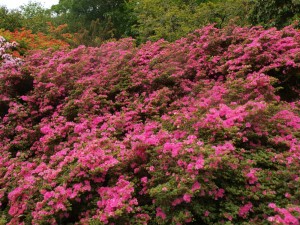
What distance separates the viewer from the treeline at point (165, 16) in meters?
8.45

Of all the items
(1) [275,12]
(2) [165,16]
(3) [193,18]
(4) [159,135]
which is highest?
(2) [165,16]

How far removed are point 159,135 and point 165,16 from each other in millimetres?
8159

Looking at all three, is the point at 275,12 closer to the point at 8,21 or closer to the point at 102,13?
the point at 8,21

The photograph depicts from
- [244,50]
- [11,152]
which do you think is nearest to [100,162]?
[11,152]

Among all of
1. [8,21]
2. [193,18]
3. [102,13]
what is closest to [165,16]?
[193,18]

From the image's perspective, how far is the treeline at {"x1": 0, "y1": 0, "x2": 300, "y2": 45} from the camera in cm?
845

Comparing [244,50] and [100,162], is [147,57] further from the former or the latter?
[100,162]

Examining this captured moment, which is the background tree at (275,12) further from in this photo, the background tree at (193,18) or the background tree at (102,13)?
the background tree at (102,13)

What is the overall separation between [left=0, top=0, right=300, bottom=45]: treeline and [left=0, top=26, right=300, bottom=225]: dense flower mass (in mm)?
1693

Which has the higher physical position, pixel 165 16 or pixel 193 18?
pixel 165 16

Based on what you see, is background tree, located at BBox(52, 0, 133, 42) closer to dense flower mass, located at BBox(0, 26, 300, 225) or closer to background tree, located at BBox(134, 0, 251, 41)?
background tree, located at BBox(134, 0, 251, 41)

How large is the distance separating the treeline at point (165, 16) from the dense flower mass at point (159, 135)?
5.56ft

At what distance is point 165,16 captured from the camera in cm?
1091

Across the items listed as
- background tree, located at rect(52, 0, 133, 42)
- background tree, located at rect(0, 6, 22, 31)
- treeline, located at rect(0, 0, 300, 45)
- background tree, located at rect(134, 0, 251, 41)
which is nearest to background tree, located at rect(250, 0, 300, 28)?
treeline, located at rect(0, 0, 300, 45)
